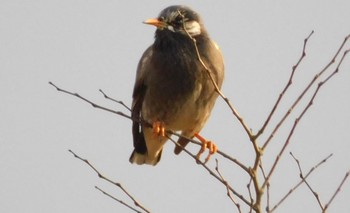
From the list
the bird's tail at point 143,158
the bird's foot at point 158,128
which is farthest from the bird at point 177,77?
the bird's tail at point 143,158

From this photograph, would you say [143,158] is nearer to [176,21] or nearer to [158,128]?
[158,128]

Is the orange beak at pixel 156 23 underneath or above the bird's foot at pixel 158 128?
Result: above

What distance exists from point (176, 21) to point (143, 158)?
1636 millimetres

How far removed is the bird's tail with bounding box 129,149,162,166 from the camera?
757 centimetres

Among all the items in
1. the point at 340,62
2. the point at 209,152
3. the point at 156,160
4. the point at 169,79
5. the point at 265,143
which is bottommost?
the point at 156,160

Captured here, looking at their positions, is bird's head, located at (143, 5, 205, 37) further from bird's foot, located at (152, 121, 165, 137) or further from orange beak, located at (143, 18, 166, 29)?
bird's foot, located at (152, 121, 165, 137)

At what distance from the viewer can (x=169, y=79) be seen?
6.59 m

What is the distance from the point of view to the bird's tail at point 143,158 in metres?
Answer: 7.57

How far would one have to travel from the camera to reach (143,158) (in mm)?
7578

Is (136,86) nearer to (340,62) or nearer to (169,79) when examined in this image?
(169,79)

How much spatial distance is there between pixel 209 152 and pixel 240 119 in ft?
7.62

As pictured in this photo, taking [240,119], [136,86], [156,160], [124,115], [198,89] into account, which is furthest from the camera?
[156,160]

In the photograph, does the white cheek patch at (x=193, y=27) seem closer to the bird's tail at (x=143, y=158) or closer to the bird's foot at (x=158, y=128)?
the bird's foot at (x=158, y=128)

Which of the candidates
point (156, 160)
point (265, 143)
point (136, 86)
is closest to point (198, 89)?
point (136, 86)
